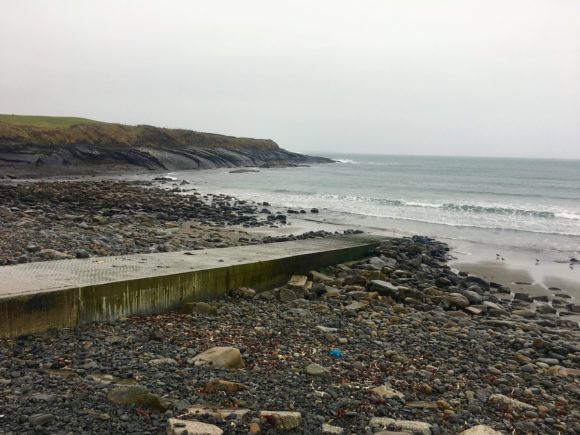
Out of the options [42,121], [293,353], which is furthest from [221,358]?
[42,121]

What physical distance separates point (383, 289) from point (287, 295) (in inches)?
86.7

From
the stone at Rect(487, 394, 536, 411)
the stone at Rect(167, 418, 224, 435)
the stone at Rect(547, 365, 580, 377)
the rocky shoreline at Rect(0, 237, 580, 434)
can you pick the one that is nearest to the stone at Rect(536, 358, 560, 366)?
the rocky shoreline at Rect(0, 237, 580, 434)

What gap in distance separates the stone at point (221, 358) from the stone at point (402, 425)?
165 centimetres

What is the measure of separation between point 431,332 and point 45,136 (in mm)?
56614

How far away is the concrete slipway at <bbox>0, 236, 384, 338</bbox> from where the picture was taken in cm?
585

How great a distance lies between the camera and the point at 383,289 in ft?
33.4

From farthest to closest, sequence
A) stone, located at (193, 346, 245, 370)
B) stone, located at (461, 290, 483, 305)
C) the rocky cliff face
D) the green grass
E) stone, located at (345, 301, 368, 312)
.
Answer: the green grass → the rocky cliff face → stone, located at (461, 290, 483, 305) → stone, located at (345, 301, 368, 312) → stone, located at (193, 346, 245, 370)

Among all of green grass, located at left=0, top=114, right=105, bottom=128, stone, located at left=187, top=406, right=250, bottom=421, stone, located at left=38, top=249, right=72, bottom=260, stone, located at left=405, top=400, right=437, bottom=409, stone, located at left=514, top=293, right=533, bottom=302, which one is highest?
green grass, located at left=0, top=114, right=105, bottom=128

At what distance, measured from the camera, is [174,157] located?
64062 mm

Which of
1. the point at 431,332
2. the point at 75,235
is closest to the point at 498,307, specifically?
the point at 431,332

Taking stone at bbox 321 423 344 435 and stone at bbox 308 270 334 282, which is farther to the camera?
stone at bbox 308 270 334 282

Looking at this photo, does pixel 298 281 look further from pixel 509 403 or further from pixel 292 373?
pixel 509 403

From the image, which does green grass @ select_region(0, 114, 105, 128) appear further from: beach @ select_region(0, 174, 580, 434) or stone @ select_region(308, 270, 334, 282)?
stone @ select_region(308, 270, 334, 282)

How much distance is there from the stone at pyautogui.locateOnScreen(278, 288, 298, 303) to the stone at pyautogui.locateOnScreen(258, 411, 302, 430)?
466 centimetres
